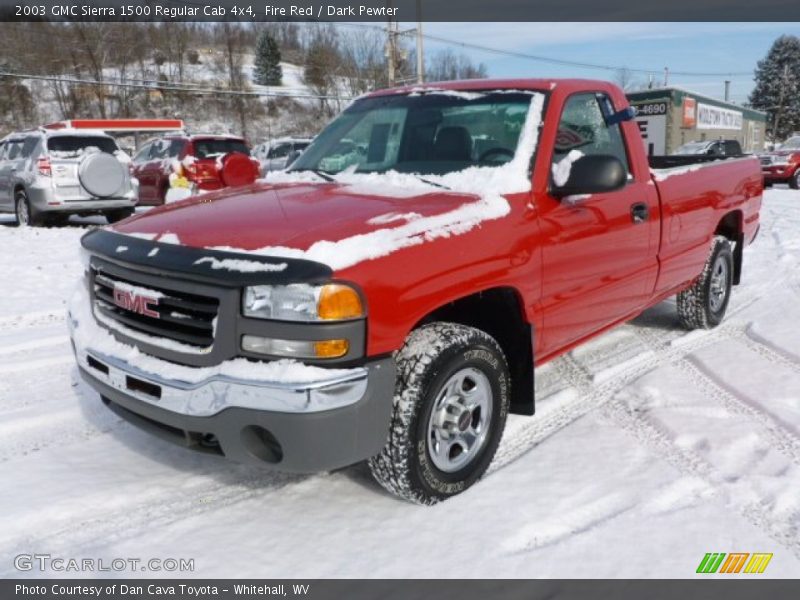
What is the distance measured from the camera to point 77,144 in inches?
474

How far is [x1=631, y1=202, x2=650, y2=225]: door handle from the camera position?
4059 mm

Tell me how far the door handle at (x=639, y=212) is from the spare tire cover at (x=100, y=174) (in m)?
9.82

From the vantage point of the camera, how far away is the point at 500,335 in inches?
134

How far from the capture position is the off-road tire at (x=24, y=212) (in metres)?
11.9

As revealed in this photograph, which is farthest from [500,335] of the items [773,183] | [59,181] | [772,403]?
[773,183]

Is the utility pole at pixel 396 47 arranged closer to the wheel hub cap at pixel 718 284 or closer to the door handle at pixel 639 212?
the wheel hub cap at pixel 718 284

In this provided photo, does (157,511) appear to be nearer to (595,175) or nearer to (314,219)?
(314,219)

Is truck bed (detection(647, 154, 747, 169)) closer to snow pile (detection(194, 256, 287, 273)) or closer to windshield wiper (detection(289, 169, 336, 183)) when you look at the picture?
windshield wiper (detection(289, 169, 336, 183))

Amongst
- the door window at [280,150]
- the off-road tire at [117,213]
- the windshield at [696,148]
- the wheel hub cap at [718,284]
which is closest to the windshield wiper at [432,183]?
the wheel hub cap at [718,284]

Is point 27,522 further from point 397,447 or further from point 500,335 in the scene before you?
point 500,335

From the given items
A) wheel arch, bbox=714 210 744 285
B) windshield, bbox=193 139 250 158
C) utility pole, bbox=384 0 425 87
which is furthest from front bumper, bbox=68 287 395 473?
utility pole, bbox=384 0 425 87

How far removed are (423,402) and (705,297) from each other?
138 inches

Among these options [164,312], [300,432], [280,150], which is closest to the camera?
[300,432]
